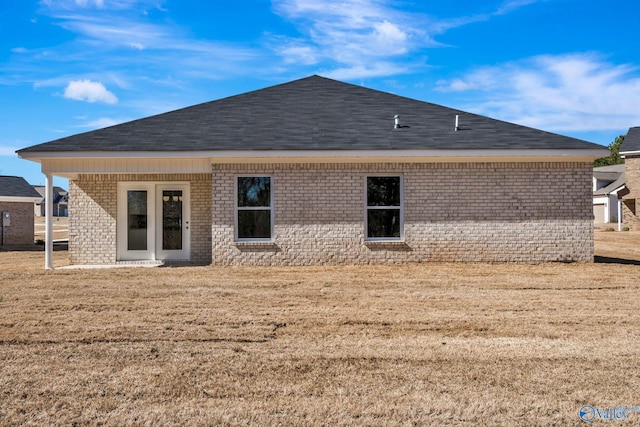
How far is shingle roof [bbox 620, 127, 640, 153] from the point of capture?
113 ft

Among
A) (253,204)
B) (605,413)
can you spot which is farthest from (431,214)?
(605,413)

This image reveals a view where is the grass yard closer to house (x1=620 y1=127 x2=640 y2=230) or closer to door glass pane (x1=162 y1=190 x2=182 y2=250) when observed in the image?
door glass pane (x1=162 y1=190 x2=182 y2=250)

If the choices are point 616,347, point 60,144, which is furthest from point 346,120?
point 616,347

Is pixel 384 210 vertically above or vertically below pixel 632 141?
below

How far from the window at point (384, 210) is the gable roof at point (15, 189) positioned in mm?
19637

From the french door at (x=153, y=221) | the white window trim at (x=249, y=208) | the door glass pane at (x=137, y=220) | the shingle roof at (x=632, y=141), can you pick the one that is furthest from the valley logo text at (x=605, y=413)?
the shingle roof at (x=632, y=141)

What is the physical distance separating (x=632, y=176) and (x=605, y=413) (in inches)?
1408

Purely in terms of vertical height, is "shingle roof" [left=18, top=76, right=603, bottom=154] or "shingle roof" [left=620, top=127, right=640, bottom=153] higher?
"shingle roof" [left=620, top=127, right=640, bottom=153]

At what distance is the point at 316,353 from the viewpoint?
19.4 ft

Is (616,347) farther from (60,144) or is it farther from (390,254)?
(60,144)

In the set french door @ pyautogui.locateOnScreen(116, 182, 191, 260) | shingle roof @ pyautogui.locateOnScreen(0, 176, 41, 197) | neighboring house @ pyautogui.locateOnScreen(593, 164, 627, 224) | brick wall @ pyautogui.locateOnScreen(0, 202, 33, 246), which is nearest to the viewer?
french door @ pyautogui.locateOnScreen(116, 182, 191, 260)

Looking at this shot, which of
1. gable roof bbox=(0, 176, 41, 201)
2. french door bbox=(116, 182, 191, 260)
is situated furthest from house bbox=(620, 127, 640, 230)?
gable roof bbox=(0, 176, 41, 201)

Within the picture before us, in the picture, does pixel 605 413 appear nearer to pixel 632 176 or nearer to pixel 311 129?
pixel 311 129

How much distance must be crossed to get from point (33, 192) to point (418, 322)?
2574cm
